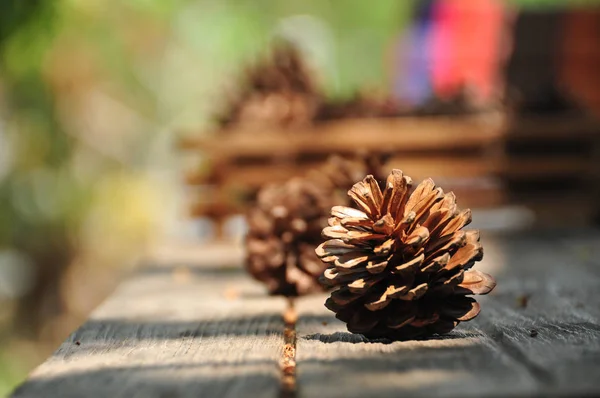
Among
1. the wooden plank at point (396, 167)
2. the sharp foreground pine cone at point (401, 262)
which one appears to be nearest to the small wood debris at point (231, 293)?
the sharp foreground pine cone at point (401, 262)

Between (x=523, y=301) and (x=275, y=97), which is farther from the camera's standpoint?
(x=275, y=97)

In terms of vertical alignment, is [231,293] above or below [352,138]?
below

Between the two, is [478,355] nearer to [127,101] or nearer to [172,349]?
→ [172,349]

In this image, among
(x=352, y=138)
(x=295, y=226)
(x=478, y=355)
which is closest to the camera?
(x=478, y=355)

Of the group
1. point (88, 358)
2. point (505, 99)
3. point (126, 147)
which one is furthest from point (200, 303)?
point (126, 147)

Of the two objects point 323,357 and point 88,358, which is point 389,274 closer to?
point 323,357

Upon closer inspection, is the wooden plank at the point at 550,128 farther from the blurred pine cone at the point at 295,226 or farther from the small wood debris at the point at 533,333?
the small wood debris at the point at 533,333

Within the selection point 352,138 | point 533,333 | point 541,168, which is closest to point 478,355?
point 533,333

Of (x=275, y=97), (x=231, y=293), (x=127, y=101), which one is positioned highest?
(x=127, y=101)
